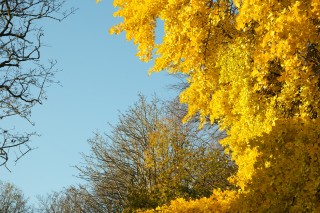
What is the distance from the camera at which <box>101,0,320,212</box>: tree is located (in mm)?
4879

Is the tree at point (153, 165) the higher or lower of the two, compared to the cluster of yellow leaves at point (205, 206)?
higher

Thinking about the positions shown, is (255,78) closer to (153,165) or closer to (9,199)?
(153,165)

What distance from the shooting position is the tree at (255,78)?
16.0 feet

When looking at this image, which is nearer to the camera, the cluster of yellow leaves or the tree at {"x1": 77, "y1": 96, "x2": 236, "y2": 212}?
the cluster of yellow leaves

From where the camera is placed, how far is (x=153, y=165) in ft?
50.3

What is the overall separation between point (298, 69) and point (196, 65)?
11.4ft

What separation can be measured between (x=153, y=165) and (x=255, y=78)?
286 inches

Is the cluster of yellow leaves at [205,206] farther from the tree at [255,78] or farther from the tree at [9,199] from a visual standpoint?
the tree at [9,199]

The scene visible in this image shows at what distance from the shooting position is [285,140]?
539 cm

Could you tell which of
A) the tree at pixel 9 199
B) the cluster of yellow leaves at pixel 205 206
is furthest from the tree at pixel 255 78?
the tree at pixel 9 199

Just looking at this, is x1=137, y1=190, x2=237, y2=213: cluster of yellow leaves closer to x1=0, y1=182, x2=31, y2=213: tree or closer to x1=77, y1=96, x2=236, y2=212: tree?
x1=77, y1=96, x2=236, y2=212: tree

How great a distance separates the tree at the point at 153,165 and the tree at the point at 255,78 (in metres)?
3.13

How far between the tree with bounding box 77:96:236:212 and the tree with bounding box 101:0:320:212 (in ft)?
10.3

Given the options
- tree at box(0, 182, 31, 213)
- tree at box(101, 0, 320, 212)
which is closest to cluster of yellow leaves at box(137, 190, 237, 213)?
tree at box(101, 0, 320, 212)
